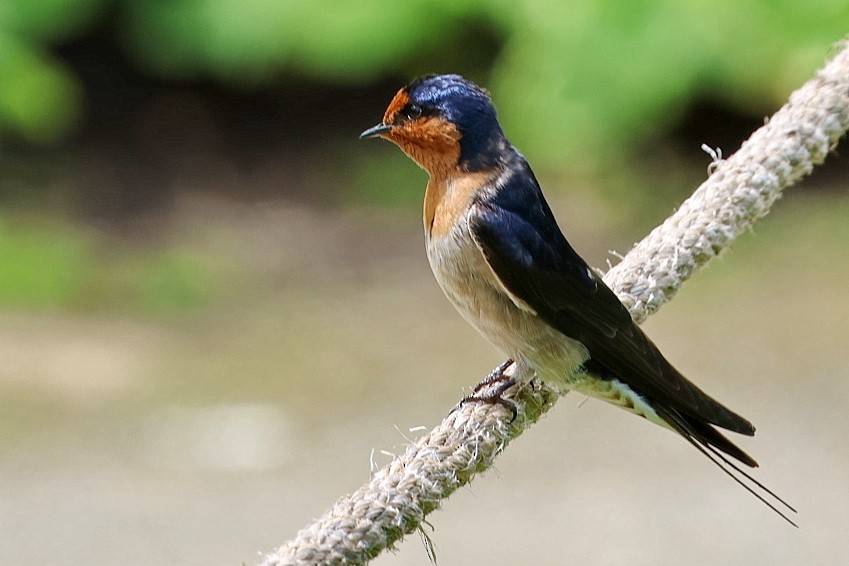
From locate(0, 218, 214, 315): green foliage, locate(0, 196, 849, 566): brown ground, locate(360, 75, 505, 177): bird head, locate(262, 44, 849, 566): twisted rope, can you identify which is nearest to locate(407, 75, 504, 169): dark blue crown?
locate(360, 75, 505, 177): bird head

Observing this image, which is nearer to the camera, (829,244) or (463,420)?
(463,420)

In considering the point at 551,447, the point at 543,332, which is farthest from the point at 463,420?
the point at 551,447

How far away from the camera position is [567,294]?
1.46 meters

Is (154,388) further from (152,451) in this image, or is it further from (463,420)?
(463,420)

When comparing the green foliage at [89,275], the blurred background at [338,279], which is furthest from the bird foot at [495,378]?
the green foliage at [89,275]

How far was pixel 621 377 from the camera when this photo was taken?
148 cm

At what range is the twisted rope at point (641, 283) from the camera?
1130 millimetres

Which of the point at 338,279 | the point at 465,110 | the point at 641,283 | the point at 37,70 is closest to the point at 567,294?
the point at 641,283

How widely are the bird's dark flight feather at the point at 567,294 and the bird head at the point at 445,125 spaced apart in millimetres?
51

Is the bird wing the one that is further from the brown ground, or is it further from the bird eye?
the brown ground

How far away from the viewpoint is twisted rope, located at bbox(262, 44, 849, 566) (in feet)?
3.71

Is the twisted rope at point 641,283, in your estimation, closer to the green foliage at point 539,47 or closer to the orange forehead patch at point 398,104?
the orange forehead patch at point 398,104

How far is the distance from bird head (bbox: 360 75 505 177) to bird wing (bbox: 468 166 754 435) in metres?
0.05

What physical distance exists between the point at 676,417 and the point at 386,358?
197cm
